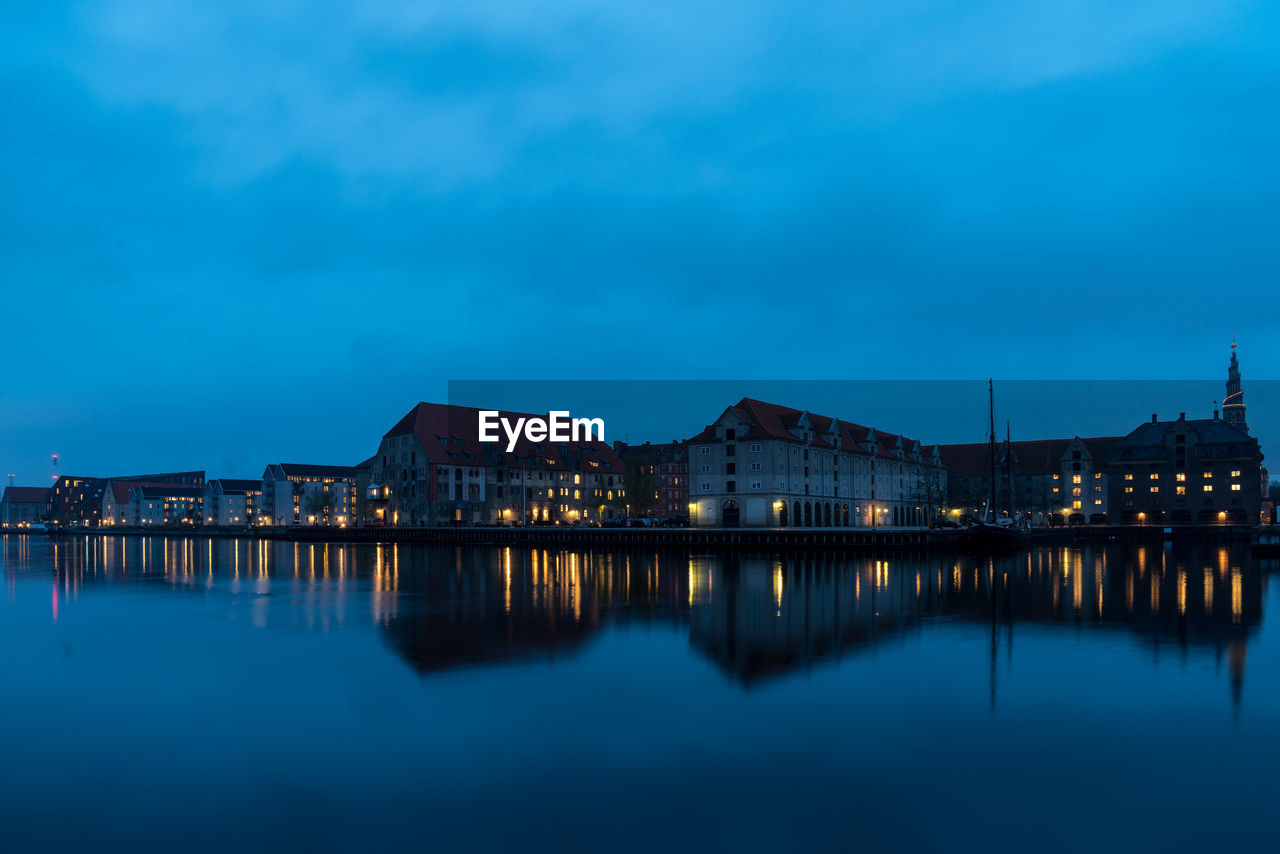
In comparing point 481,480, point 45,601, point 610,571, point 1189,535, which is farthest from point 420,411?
point 1189,535

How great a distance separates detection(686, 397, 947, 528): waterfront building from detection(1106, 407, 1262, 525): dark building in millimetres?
43601

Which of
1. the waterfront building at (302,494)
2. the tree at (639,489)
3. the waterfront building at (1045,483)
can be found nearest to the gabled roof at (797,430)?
the tree at (639,489)

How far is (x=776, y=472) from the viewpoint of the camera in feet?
306

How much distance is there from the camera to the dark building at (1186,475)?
395 feet

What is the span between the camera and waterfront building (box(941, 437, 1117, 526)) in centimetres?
13200

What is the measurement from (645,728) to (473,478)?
101 m

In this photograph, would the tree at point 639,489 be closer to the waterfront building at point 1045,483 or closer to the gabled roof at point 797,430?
the gabled roof at point 797,430

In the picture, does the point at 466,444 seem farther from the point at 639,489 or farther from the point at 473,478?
the point at 639,489

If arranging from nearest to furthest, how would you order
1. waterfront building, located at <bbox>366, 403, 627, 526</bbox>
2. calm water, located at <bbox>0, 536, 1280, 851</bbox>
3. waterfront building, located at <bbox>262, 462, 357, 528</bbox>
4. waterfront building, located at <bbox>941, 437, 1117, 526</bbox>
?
calm water, located at <bbox>0, 536, 1280, 851</bbox> → waterfront building, located at <bbox>366, 403, 627, 526</bbox> → waterfront building, located at <bbox>941, 437, 1117, 526</bbox> → waterfront building, located at <bbox>262, 462, 357, 528</bbox>

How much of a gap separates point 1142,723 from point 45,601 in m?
40.3

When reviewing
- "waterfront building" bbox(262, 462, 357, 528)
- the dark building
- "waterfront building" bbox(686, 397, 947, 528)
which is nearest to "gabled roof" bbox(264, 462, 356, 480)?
"waterfront building" bbox(262, 462, 357, 528)

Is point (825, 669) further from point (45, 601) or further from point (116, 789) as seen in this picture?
point (45, 601)

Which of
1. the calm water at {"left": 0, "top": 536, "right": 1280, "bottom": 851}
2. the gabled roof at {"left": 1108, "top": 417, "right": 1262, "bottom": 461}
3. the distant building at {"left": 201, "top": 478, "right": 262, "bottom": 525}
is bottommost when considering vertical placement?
the distant building at {"left": 201, "top": 478, "right": 262, "bottom": 525}
